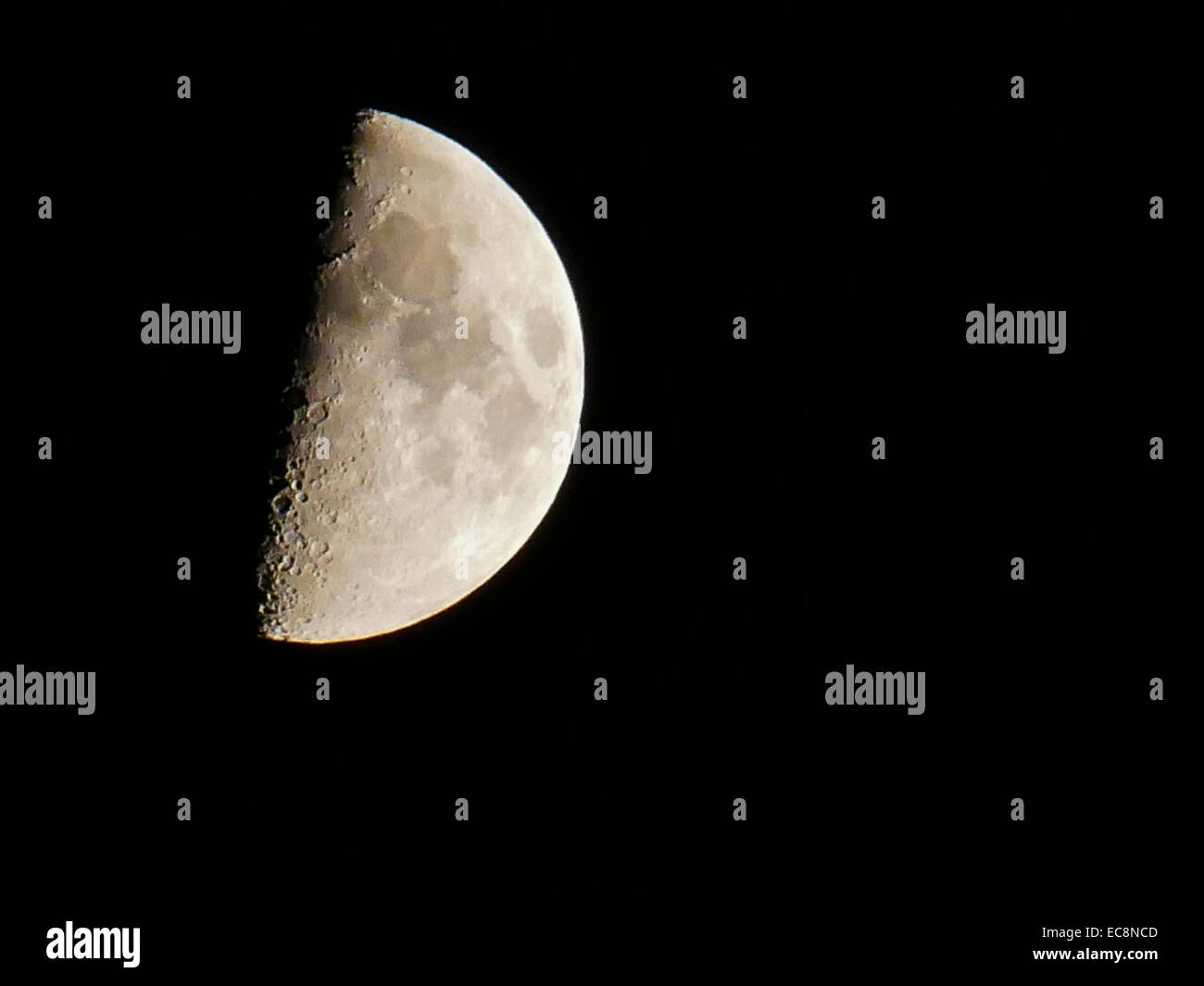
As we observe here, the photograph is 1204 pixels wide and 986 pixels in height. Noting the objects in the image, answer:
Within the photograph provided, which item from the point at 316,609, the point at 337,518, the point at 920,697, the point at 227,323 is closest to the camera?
the point at 227,323

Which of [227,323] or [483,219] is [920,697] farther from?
[227,323]

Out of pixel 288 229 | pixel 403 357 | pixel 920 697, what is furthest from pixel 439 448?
pixel 920 697

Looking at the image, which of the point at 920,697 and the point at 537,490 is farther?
the point at 920,697

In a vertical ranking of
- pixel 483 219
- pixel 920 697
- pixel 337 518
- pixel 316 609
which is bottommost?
pixel 920 697

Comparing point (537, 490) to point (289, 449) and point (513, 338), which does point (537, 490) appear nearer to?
point (513, 338)

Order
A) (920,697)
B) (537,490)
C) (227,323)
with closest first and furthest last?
(227,323) → (537,490) → (920,697)

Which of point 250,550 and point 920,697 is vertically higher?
point 250,550
